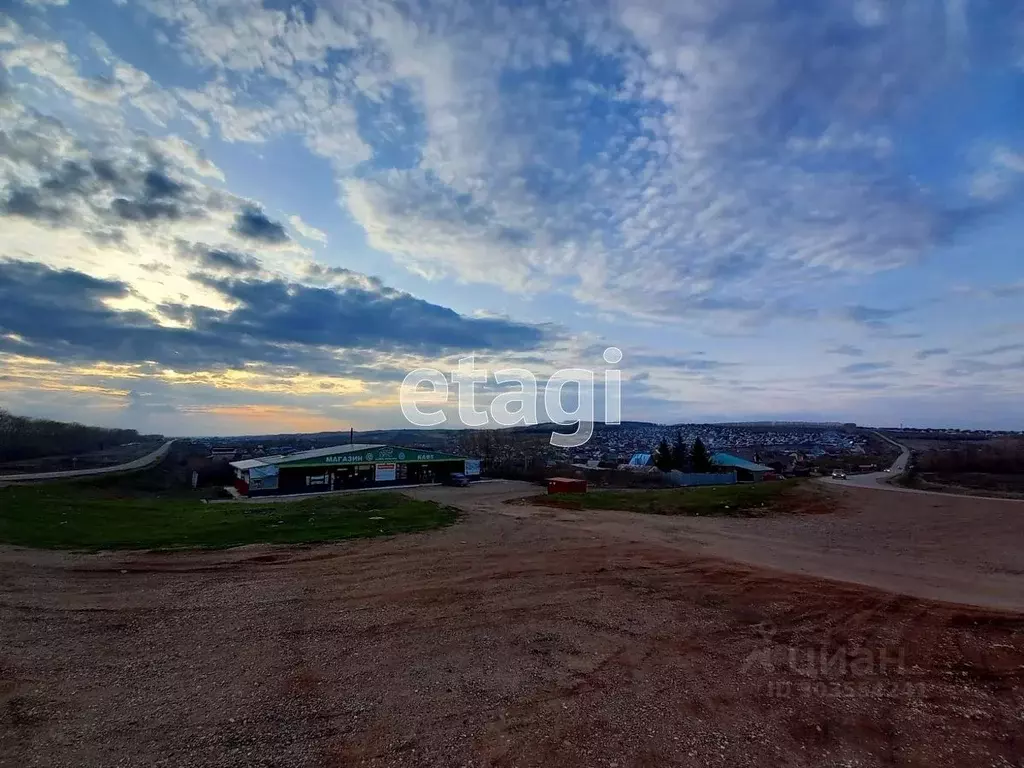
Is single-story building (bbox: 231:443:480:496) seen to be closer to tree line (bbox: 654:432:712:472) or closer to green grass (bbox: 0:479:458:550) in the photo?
green grass (bbox: 0:479:458:550)

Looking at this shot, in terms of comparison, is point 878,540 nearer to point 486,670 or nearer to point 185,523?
point 486,670

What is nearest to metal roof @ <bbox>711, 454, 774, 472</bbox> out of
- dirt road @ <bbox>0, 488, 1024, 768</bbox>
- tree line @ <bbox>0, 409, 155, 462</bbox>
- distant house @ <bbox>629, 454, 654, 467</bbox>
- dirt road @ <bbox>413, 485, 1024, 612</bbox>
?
distant house @ <bbox>629, 454, 654, 467</bbox>

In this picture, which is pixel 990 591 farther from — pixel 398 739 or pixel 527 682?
pixel 398 739

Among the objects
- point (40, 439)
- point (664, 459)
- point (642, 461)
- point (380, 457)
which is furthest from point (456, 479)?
point (40, 439)

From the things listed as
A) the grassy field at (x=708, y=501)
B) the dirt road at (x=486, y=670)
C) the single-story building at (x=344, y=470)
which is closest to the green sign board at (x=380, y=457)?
the single-story building at (x=344, y=470)

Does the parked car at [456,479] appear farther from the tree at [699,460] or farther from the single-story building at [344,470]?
the tree at [699,460]

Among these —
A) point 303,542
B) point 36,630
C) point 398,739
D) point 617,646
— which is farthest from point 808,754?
point 303,542

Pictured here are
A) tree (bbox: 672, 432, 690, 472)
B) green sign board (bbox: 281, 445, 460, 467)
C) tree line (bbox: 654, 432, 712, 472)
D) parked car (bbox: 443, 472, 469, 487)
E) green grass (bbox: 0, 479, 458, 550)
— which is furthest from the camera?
tree (bbox: 672, 432, 690, 472)
